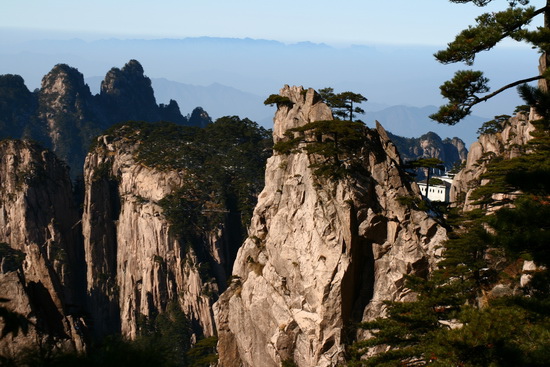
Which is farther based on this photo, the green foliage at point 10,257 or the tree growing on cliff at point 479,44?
the green foliage at point 10,257

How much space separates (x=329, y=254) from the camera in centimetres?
4316

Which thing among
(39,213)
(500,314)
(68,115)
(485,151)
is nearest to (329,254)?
(500,314)

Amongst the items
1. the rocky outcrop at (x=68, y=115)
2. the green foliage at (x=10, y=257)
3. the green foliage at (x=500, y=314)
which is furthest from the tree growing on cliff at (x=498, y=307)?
the rocky outcrop at (x=68, y=115)

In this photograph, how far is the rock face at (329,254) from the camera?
42531 millimetres

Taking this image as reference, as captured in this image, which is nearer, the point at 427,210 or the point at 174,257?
the point at 427,210

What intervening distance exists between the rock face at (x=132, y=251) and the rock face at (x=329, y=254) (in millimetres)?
32681

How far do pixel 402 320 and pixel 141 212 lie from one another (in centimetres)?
6331

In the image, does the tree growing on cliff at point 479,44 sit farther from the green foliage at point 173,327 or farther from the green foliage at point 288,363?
the green foliage at point 173,327

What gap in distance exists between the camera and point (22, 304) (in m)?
36.9

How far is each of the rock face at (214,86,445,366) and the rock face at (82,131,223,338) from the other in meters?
32.7

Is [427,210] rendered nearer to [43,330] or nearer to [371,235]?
[371,235]

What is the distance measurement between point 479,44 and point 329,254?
2494 centimetres

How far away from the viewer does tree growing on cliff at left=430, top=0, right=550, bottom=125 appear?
19453mm

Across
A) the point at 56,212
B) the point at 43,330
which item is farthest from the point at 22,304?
the point at 56,212
